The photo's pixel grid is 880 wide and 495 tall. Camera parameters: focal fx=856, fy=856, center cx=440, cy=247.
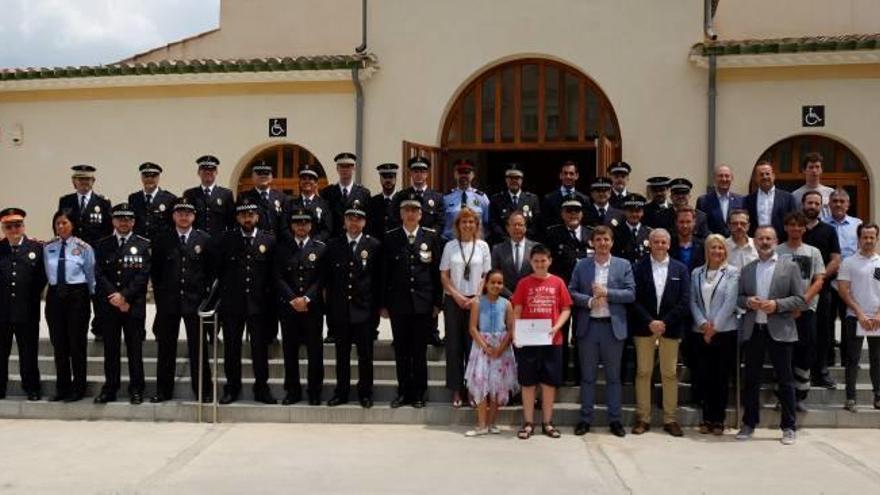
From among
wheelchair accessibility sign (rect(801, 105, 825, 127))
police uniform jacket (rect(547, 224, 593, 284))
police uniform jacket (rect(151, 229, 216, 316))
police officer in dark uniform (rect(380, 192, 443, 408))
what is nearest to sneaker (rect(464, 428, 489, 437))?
police officer in dark uniform (rect(380, 192, 443, 408))

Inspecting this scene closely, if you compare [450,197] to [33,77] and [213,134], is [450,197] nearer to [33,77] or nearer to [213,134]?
[213,134]

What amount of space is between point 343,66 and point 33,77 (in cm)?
522

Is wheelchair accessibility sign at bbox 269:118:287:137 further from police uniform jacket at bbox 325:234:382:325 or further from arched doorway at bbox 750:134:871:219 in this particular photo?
arched doorway at bbox 750:134:871:219

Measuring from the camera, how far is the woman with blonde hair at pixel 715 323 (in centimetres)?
744

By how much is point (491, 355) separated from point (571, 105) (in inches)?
227

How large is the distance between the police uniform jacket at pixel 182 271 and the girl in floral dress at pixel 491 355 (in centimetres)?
266

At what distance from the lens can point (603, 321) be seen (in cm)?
750

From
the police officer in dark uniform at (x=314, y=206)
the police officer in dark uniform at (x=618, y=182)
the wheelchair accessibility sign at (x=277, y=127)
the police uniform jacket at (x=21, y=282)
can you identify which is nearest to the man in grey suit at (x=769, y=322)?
the police officer in dark uniform at (x=618, y=182)

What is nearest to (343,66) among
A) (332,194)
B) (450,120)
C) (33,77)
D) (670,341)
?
(450,120)

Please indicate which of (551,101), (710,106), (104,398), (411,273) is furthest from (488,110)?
(104,398)

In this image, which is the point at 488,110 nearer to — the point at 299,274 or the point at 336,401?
the point at 299,274

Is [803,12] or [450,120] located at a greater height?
[803,12]

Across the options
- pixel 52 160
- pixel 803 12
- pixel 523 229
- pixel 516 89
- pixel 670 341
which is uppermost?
pixel 803 12

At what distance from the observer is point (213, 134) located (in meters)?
13.3
